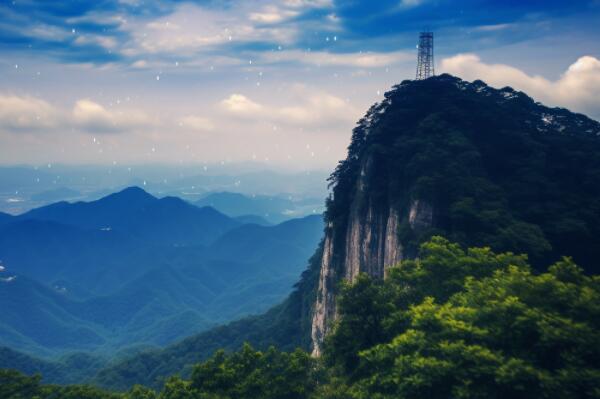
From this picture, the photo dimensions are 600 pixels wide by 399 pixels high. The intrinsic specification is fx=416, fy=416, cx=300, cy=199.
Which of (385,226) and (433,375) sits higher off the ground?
(385,226)

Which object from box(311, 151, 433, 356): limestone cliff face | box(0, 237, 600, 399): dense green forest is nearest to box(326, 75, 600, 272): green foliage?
box(311, 151, 433, 356): limestone cliff face

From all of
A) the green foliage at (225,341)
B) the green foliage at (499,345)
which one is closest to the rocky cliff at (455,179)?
the green foliage at (499,345)

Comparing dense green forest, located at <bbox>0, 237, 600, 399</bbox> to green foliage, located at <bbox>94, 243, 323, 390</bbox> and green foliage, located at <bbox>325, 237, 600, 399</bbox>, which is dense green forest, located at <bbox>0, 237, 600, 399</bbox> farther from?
green foliage, located at <bbox>94, 243, 323, 390</bbox>

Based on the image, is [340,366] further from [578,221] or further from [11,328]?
[11,328]

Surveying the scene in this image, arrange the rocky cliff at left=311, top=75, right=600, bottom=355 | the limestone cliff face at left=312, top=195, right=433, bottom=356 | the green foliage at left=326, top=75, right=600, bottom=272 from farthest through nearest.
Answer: the limestone cliff face at left=312, top=195, right=433, bottom=356 < the rocky cliff at left=311, top=75, right=600, bottom=355 < the green foliage at left=326, top=75, right=600, bottom=272

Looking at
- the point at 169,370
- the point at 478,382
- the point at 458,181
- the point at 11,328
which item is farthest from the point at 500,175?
the point at 11,328

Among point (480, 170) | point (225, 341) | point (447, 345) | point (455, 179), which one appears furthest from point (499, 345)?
point (225, 341)
